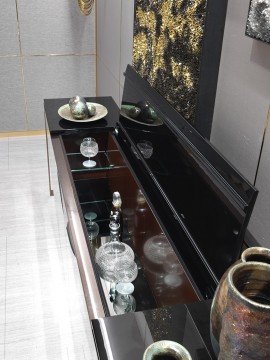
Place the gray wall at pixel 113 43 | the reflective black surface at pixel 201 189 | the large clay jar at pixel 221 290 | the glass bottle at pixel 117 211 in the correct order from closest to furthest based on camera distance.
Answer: the large clay jar at pixel 221 290
the reflective black surface at pixel 201 189
the glass bottle at pixel 117 211
the gray wall at pixel 113 43

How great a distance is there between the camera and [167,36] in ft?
5.79

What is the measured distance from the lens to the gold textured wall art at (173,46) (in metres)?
1.49

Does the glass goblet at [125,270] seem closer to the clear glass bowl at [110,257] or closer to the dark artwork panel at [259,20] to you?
the clear glass bowl at [110,257]

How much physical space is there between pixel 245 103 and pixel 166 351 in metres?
0.85

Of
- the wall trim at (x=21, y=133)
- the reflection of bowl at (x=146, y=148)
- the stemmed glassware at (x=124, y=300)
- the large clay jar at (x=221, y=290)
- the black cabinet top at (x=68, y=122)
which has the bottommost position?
the wall trim at (x=21, y=133)

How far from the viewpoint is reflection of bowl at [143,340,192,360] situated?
0.71 m

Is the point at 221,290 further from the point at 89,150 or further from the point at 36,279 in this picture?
the point at 36,279

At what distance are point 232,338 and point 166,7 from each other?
4.93ft

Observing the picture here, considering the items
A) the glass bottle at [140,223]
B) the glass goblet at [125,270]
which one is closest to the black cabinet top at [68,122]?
the glass bottle at [140,223]

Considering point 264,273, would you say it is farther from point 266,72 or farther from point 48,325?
point 48,325

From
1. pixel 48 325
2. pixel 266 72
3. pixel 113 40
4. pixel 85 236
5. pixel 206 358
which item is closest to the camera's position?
pixel 206 358

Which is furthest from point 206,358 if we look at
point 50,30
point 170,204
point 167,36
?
point 50,30

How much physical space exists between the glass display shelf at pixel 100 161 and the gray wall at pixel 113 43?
0.75m

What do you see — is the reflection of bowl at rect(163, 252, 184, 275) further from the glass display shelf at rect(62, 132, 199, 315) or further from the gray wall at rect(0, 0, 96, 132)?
the gray wall at rect(0, 0, 96, 132)
